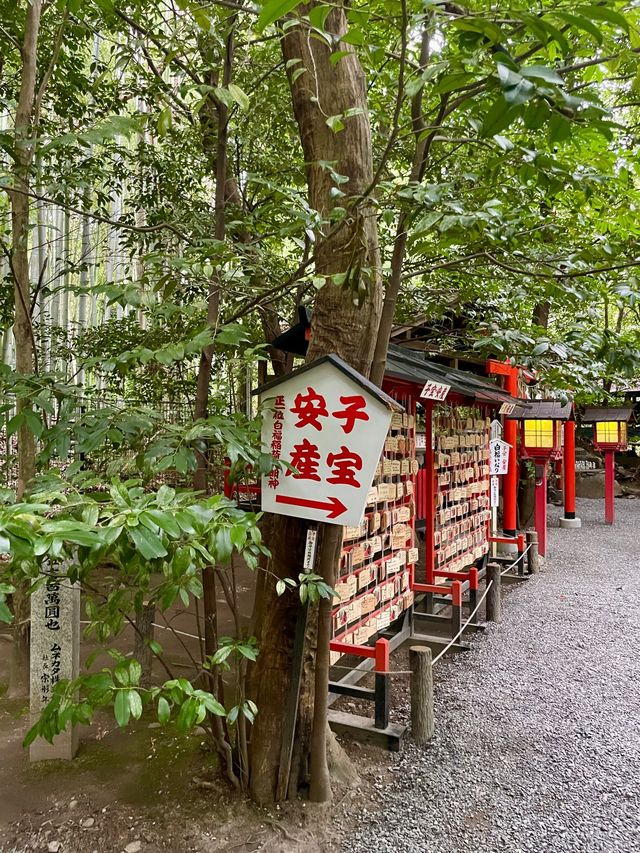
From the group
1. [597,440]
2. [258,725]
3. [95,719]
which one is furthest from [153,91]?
[597,440]

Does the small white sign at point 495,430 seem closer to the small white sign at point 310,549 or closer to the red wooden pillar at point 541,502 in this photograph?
the red wooden pillar at point 541,502

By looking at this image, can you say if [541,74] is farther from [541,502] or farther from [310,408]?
[541,502]

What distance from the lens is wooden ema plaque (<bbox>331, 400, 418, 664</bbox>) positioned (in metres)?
3.73

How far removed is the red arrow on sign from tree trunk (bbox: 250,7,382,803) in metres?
0.25

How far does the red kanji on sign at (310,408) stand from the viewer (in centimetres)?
248

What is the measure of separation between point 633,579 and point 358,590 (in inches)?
223

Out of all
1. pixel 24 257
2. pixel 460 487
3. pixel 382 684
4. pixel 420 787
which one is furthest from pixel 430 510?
pixel 24 257

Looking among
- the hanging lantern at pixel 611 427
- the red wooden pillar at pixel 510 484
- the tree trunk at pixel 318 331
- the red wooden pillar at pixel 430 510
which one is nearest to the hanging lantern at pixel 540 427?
the red wooden pillar at pixel 510 484

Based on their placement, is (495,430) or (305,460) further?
(495,430)

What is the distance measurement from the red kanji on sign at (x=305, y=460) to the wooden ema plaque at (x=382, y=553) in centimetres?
119

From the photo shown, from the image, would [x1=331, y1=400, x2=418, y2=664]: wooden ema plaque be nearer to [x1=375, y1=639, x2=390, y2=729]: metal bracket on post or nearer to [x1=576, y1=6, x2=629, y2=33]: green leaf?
[x1=375, y1=639, x2=390, y2=729]: metal bracket on post

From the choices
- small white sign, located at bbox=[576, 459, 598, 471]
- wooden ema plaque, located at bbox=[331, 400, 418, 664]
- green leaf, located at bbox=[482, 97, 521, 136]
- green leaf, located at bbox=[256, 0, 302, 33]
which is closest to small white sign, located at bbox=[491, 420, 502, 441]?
wooden ema plaque, located at bbox=[331, 400, 418, 664]

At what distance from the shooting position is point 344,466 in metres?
2.42

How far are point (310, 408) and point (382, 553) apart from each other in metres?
2.13
